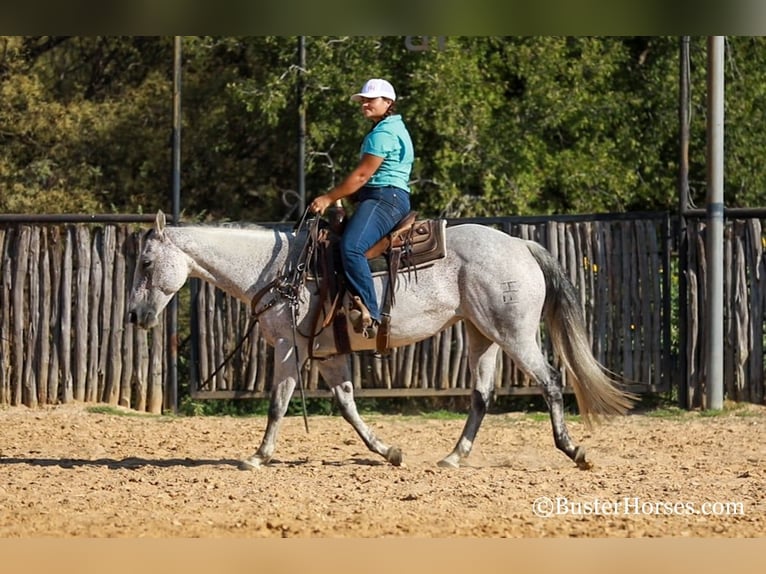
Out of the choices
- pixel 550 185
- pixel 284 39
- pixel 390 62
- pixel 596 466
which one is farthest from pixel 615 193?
pixel 596 466

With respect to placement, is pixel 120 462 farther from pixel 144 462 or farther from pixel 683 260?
pixel 683 260

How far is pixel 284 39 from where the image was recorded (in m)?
16.9

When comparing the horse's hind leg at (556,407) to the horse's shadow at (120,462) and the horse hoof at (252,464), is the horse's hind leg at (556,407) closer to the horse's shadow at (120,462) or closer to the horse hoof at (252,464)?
the horse hoof at (252,464)

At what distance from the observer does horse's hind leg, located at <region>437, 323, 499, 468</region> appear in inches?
361

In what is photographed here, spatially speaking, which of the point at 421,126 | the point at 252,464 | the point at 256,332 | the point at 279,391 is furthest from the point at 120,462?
the point at 421,126

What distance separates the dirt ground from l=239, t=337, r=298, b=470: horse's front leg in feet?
0.41

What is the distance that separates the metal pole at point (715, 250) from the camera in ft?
40.0

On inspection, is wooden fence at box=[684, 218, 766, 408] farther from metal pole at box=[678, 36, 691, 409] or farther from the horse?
the horse

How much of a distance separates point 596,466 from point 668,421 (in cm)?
297

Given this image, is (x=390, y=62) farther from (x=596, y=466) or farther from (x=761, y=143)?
(x=596, y=466)

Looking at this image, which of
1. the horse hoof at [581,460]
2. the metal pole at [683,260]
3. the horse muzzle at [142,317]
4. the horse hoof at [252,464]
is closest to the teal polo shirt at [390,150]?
the horse muzzle at [142,317]

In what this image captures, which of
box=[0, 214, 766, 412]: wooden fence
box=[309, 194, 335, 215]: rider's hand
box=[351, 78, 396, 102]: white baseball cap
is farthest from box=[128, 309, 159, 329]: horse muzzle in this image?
box=[0, 214, 766, 412]: wooden fence

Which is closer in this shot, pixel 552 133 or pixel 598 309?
pixel 598 309

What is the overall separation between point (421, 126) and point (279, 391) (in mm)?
7690
